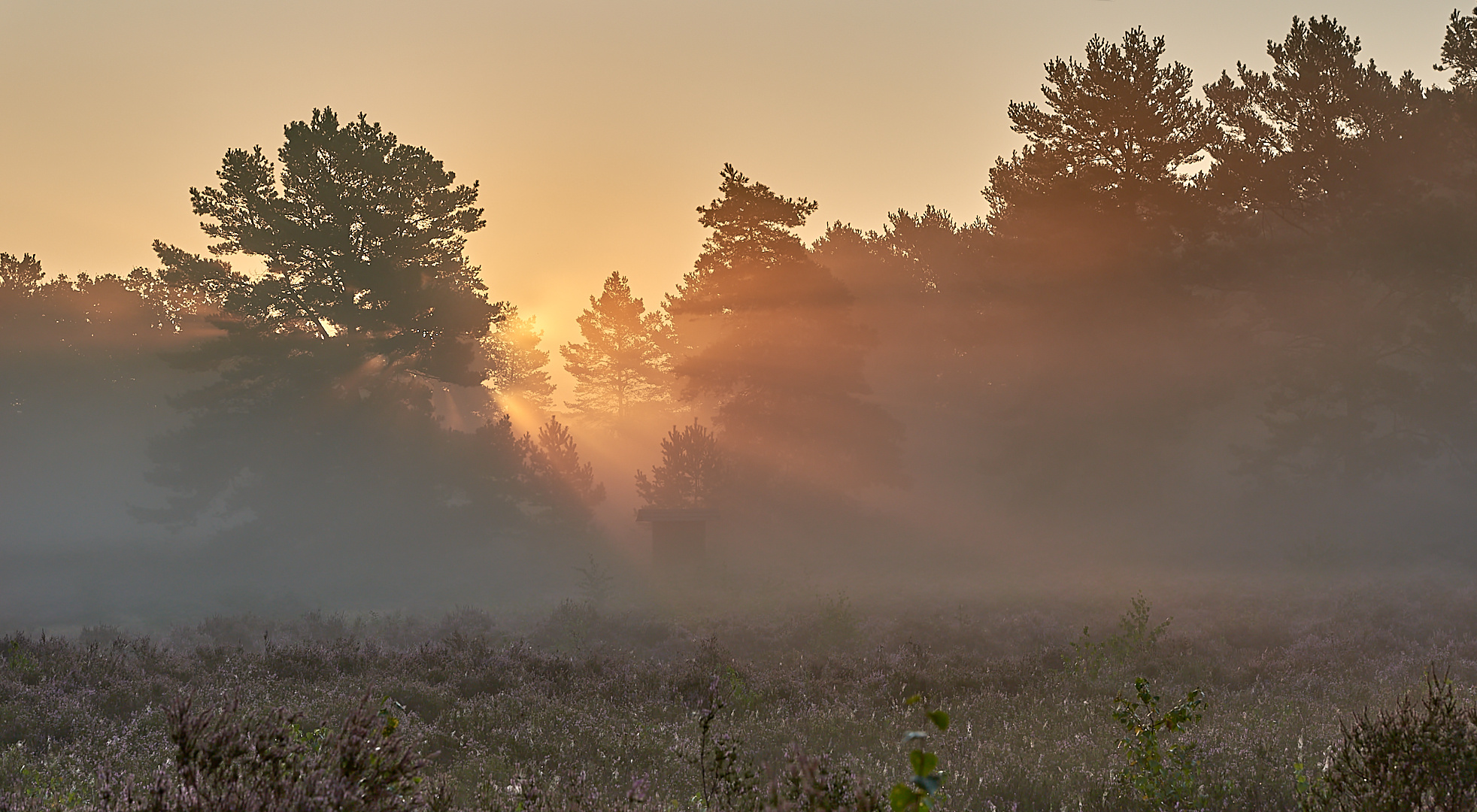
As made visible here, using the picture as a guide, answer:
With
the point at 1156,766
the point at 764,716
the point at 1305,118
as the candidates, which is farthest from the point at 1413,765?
the point at 1305,118

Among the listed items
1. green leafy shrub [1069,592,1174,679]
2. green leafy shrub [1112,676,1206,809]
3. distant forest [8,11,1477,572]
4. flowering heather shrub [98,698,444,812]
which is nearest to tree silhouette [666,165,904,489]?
distant forest [8,11,1477,572]

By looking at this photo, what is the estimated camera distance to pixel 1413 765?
151 inches

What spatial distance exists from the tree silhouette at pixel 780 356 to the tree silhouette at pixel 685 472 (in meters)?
3.02

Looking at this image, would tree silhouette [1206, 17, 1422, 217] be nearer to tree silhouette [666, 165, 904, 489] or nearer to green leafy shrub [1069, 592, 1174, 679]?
tree silhouette [666, 165, 904, 489]

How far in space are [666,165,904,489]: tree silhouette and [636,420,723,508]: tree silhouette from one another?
302 cm

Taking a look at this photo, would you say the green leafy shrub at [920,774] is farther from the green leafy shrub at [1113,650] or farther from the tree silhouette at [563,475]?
the tree silhouette at [563,475]

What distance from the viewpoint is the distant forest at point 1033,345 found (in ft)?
93.5

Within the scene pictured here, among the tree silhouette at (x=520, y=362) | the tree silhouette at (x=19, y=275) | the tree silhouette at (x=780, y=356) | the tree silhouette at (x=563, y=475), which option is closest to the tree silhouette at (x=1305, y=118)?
the tree silhouette at (x=780, y=356)

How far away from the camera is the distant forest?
28.5 meters

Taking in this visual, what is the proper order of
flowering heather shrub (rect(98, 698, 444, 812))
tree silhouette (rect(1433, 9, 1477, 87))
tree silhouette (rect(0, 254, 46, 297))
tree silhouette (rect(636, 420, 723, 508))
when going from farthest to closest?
tree silhouette (rect(0, 254, 46, 297)) < tree silhouette (rect(636, 420, 723, 508)) < tree silhouette (rect(1433, 9, 1477, 87)) < flowering heather shrub (rect(98, 698, 444, 812))

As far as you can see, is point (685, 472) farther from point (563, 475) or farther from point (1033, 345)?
point (1033, 345)

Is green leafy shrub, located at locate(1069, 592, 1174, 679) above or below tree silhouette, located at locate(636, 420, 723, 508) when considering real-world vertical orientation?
below

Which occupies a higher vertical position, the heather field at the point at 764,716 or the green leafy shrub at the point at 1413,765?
the green leafy shrub at the point at 1413,765

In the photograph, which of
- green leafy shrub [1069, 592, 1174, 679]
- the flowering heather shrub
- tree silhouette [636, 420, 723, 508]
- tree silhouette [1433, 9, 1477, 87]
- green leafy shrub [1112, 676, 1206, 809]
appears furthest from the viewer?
tree silhouette [636, 420, 723, 508]
